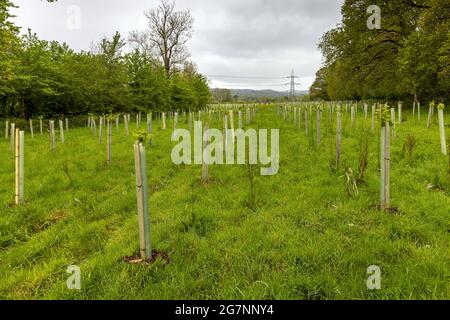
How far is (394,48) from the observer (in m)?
26.0

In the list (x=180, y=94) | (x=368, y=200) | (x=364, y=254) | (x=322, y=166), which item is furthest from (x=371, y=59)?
(x=364, y=254)

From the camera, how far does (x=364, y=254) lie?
3.60 meters

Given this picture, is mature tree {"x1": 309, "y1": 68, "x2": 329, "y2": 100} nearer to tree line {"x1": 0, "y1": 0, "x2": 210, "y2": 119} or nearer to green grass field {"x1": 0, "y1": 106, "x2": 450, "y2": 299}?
tree line {"x1": 0, "y1": 0, "x2": 210, "y2": 119}

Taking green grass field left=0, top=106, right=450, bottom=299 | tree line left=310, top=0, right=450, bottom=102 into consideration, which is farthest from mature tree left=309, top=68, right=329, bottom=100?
green grass field left=0, top=106, right=450, bottom=299

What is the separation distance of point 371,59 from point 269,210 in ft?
84.7

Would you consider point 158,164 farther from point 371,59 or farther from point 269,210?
point 371,59

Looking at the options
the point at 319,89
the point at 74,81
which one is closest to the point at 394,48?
the point at 74,81

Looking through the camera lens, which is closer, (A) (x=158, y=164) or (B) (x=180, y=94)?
(A) (x=158, y=164)

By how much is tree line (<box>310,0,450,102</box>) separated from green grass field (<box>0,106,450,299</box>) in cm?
1458

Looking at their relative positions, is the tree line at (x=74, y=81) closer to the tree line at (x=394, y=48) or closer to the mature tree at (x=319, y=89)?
the tree line at (x=394, y=48)

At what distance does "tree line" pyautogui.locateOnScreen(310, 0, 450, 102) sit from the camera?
18734 millimetres

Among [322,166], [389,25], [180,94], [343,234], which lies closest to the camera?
[343,234]

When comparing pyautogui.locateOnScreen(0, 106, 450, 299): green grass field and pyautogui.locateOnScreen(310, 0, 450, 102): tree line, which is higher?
pyautogui.locateOnScreen(310, 0, 450, 102): tree line

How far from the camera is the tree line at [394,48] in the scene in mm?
18734
